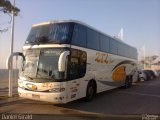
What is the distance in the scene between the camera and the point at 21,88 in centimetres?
1102

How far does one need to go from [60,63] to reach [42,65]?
3.89 ft

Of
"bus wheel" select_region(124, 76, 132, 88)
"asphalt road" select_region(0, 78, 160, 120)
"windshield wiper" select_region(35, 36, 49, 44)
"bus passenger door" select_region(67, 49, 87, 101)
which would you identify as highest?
"windshield wiper" select_region(35, 36, 49, 44)

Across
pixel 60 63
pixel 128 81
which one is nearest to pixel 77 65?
pixel 60 63

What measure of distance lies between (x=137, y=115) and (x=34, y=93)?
4370 mm

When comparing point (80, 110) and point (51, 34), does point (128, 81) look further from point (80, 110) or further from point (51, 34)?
point (51, 34)

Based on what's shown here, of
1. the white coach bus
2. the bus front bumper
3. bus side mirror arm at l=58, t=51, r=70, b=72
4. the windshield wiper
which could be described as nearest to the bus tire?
the white coach bus

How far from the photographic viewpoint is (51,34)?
1126cm

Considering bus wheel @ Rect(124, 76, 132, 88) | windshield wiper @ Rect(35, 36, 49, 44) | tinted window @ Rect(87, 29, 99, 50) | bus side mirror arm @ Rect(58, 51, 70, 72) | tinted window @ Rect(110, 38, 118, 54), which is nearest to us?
bus side mirror arm @ Rect(58, 51, 70, 72)

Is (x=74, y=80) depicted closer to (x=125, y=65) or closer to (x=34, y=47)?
(x=34, y=47)

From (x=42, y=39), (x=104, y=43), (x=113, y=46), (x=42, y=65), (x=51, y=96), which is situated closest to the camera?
(x=51, y=96)

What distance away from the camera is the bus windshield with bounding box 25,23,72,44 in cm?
1100

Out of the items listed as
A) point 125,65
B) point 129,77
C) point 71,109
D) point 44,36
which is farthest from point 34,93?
point 129,77

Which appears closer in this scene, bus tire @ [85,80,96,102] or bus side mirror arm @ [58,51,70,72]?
bus side mirror arm @ [58,51,70,72]

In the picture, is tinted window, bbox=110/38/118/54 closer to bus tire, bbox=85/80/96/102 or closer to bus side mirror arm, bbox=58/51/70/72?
bus tire, bbox=85/80/96/102
